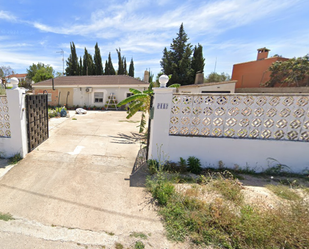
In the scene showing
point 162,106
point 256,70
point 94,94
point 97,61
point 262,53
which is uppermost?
point 262,53

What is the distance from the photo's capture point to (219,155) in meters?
4.22

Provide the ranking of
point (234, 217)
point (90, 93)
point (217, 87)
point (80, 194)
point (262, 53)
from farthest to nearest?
point (262, 53) < point (90, 93) < point (217, 87) < point (80, 194) < point (234, 217)

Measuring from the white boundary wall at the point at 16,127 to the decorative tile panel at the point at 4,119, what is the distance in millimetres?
141

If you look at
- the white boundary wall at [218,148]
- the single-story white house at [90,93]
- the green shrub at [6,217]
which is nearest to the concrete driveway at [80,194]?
the green shrub at [6,217]

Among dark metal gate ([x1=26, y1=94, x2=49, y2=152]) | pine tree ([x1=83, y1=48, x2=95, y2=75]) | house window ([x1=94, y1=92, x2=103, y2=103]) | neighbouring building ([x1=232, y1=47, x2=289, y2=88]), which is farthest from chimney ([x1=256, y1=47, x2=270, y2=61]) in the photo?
pine tree ([x1=83, y1=48, x2=95, y2=75])

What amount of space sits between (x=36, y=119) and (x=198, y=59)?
26959mm

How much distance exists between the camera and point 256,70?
69.1 feet

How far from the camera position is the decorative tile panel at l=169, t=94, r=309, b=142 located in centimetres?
389

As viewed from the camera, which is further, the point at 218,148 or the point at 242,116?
the point at 218,148

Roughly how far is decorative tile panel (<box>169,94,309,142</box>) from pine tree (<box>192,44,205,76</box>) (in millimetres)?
24397

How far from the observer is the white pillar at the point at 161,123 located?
404 cm

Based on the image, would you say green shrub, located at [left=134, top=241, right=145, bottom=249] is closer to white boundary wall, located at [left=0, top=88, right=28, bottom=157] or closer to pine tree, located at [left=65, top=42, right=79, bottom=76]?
white boundary wall, located at [left=0, top=88, right=28, bottom=157]

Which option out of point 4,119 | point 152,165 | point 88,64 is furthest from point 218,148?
point 88,64

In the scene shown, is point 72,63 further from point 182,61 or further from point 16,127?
point 16,127
